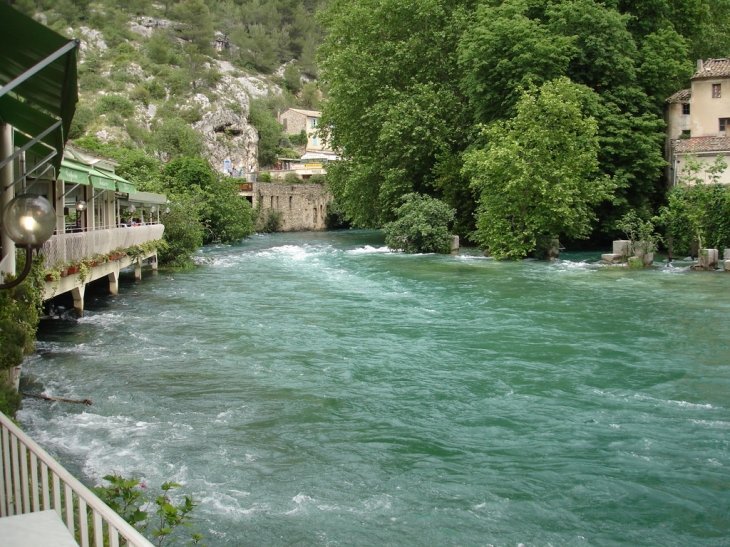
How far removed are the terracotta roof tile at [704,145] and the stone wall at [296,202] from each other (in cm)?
3217

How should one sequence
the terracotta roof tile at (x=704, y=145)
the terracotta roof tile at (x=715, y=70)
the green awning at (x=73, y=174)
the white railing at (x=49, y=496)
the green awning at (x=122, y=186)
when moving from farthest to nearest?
the terracotta roof tile at (x=715, y=70), the terracotta roof tile at (x=704, y=145), the green awning at (x=122, y=186), the green awning at (x=73, y=174), the white railing at (x=49, y=496)

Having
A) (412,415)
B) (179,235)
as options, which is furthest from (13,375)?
(179,235)

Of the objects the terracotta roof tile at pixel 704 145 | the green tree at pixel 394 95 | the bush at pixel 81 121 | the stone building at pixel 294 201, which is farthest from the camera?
the bush at pixel 81 121

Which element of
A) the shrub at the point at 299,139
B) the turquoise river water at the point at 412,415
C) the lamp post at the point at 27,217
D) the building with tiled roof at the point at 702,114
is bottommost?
the turquoise river water at the point at 412,415

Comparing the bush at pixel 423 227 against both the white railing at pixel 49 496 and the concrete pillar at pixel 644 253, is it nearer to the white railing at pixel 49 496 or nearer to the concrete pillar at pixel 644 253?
the concrete pillar at pixel 644 253

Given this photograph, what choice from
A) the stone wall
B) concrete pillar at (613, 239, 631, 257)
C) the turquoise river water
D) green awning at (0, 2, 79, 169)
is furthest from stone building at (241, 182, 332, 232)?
green awning at (0, 2, 79, 169)

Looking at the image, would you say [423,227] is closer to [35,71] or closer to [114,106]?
[35,71]

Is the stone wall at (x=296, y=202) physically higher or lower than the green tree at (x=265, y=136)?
lower

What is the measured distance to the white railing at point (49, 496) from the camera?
10.5ft

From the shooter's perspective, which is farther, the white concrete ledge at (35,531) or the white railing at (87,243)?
the white railing at (87,243)

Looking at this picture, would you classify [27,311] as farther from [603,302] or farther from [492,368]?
[603,302]

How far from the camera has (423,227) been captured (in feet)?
115

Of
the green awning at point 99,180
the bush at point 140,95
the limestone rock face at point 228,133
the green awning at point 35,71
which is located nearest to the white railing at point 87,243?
the green awning at point 99,180

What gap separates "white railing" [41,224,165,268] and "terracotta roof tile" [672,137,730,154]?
23653mm
